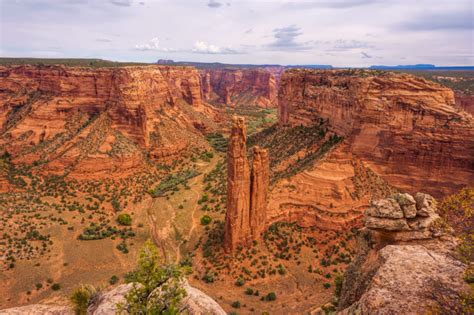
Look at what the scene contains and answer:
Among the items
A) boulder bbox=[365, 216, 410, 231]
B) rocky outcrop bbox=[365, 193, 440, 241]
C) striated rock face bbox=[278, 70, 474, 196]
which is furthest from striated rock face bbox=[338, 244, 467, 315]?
striated rock face bbox=[278, 70, 474, 196]

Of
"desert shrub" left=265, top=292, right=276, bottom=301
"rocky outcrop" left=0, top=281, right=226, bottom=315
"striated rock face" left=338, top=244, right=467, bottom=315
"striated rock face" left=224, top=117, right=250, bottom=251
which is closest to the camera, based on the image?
"striated rock face" left=338, top=244, right=467, bottom=315

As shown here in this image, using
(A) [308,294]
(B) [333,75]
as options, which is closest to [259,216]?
(A) [308,294]

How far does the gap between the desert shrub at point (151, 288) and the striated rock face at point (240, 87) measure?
169 m

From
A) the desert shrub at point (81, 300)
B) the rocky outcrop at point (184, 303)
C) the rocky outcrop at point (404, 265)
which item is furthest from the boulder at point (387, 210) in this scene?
the desert shrub at point (81, 300)

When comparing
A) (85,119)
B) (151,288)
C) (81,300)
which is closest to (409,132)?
(151,288)

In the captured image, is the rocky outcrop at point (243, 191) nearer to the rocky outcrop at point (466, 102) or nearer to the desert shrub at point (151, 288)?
the desert shrub at point (151, 288)

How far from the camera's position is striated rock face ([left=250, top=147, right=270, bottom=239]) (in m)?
35.4

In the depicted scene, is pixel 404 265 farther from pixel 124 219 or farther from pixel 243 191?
pixel 124 219

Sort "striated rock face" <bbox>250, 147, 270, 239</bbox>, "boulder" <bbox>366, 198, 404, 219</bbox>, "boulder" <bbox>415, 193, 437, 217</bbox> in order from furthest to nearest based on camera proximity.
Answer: "striated rock face" <bbox>250, 147, 270, 239</bbox>, "boulder" <bbox>366, 198, 404, 219</bbox>, "boulder" <bbox>415, 193, 437, 217</bbox>

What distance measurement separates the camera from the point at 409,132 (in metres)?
39.0

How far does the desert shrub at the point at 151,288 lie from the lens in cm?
1181

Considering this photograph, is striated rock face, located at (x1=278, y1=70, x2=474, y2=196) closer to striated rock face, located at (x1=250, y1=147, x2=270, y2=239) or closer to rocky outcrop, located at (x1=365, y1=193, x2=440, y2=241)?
striated rock face, located at (x1=250, y1=147, x2=270, y2=239)

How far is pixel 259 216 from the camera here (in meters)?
37.0

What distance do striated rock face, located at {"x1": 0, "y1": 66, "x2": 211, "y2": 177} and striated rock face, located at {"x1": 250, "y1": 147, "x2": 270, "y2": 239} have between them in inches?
1341
